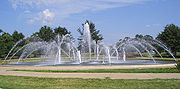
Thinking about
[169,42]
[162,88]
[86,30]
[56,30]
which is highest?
[56,30]

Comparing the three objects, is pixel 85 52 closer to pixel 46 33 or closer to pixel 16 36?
pixel 46 33

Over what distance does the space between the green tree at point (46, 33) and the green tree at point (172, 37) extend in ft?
108

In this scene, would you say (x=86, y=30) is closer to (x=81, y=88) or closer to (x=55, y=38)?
(x=55, y=38)

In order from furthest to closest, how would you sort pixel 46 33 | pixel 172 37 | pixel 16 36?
1. pixel 46 33
2. pixel 16 36
3. pixel 172 37

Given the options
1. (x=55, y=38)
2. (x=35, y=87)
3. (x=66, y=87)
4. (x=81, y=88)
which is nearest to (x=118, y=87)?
(x=81, y=88)

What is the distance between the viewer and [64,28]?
65.6 metres

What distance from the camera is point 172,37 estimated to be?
37594mm

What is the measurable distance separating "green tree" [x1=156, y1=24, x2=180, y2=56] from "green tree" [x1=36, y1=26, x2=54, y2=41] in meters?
33.0

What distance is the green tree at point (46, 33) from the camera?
196 feet

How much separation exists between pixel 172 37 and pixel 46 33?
36937mm

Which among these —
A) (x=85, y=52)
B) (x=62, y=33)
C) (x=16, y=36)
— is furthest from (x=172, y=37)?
(x=16, y=36)

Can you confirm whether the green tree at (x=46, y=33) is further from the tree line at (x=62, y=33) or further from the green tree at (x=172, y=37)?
the green tree at (x=172, y=37)

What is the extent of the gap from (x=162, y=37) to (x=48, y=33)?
111ft

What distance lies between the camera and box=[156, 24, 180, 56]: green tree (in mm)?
37000
